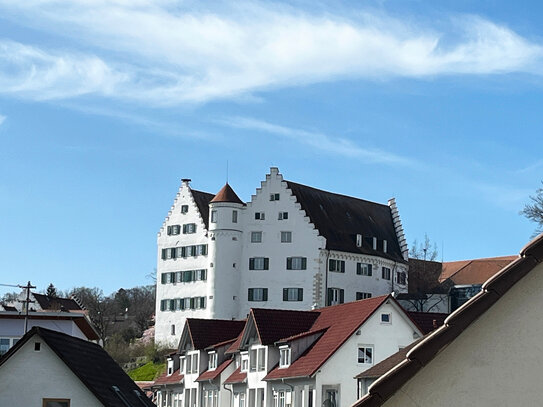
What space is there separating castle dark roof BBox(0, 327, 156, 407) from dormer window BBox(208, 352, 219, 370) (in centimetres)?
3830

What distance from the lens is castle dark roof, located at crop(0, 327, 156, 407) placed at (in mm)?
33812

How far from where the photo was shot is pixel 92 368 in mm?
36000

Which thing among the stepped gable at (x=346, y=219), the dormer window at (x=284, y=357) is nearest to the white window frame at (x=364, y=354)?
the dormer window at (x=284, y=357)

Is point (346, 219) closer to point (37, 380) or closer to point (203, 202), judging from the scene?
point (203, 202)

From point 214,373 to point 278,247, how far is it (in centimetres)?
3675

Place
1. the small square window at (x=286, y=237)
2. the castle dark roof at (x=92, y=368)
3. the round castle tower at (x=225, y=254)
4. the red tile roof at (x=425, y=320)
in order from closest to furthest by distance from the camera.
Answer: the castle dark roof at (x=92, y=368) < the red tile roof at (x=425, y=320) < the small square window at (x=286, y=237) < the round castle tower at (x=225, y=254)

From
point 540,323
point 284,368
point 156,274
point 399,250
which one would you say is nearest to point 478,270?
point 399,250

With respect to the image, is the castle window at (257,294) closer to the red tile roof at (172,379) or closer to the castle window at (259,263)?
the castle window at (259,263)

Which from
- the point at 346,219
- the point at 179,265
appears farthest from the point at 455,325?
the point at 179,265

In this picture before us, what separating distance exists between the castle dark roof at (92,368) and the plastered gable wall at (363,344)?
22.8 metres

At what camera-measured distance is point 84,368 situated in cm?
3509

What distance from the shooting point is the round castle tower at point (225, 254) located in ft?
368

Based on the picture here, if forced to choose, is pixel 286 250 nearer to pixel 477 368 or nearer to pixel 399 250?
pixel 399 250

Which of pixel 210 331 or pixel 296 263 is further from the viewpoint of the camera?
pixel 296 263
